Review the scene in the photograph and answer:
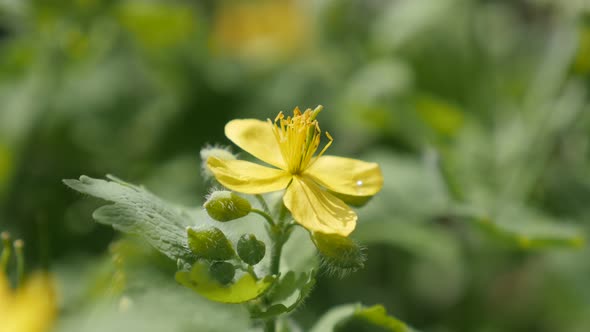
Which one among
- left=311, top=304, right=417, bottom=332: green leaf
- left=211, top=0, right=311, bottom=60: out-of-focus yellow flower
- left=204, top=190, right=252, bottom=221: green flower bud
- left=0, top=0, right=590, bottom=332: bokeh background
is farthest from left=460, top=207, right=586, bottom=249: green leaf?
left=211, top=0, right=311, bottom=60: out-of-focus yellow flower

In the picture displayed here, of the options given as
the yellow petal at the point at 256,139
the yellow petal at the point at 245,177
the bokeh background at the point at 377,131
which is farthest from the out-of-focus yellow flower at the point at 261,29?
the yellow petal at the point at 245,177

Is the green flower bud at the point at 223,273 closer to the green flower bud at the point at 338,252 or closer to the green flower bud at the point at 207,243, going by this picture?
the green flower bud at the point at 207,243

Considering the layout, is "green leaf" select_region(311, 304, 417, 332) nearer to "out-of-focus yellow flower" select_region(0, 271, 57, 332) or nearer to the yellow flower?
the yellow flower

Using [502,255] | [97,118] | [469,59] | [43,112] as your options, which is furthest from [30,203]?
[469,59]

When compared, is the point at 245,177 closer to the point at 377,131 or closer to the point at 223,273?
the point at 223,273

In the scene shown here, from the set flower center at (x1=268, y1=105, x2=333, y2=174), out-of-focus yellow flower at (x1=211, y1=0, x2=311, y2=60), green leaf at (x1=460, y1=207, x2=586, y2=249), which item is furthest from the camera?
out-of-focus yellow flower at (x1=211, y1=0, x2=311, y2=60)
